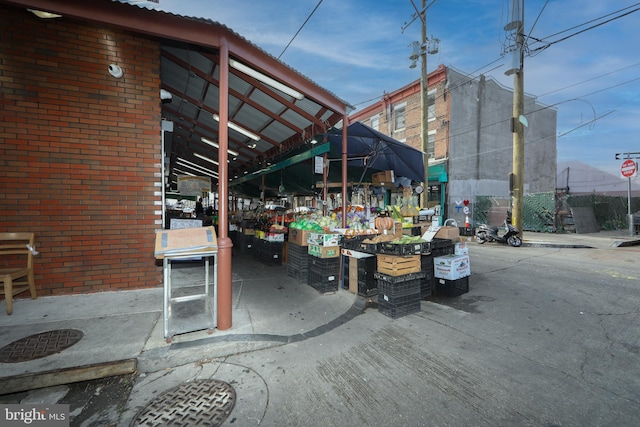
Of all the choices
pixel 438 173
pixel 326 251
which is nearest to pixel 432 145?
pixel 438 173

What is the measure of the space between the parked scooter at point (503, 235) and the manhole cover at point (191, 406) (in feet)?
43.4

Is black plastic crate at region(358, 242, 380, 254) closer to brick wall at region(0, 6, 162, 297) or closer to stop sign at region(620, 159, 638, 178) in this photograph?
brick wall at region(0, 6, 162, 297)

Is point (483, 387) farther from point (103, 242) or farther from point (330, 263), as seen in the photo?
point (103, 242)

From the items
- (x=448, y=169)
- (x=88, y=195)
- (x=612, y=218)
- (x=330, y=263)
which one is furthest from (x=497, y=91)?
(x=88, y=195)

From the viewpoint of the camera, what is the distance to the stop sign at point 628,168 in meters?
12.6

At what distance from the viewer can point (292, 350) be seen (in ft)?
11.7

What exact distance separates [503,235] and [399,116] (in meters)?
11.8

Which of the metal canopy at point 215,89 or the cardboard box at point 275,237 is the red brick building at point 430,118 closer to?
the metal canopy at point 215,89

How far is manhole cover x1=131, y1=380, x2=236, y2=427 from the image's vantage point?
2.40 meters

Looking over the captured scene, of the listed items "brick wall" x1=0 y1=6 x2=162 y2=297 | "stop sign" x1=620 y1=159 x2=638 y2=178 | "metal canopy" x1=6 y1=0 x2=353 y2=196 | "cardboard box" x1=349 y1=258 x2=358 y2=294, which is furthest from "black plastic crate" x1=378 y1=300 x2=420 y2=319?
"stop sign" x1=620 y1=159 x2=638 y2=178

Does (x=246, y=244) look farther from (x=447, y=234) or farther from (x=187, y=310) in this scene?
(x=447, y=234)

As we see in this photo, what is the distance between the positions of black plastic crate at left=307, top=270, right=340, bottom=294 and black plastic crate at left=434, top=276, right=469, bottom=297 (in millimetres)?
2098

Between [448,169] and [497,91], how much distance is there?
762cm

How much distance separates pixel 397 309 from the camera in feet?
15.1
